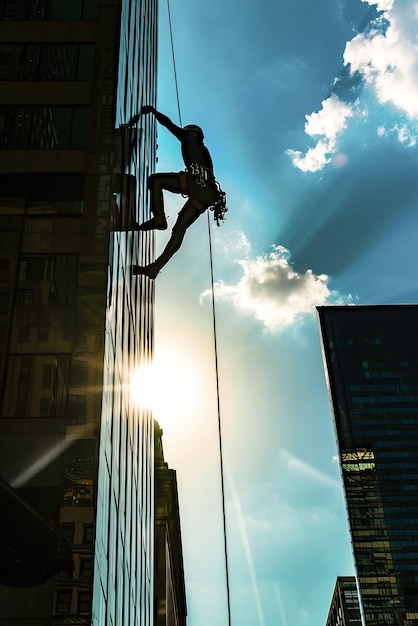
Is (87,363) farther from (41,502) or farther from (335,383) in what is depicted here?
(335,383)

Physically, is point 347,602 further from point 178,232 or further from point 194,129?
point 194,129

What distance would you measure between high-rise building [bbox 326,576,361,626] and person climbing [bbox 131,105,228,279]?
16790cm

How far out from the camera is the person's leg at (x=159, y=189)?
2300 centimetres

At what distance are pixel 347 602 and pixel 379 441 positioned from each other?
132ft

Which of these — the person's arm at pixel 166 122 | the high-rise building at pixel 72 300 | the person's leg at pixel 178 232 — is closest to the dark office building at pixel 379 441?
the high-rise building at pixel 72 300

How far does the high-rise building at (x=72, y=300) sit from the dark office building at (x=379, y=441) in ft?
465

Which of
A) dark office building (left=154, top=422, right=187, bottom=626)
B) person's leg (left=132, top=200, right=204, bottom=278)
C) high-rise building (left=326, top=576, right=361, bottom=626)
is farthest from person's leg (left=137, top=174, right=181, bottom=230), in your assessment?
high-rise building (left=326, top=576, right=361, bottom=626)

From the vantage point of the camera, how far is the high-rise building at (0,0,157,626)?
17.0 m

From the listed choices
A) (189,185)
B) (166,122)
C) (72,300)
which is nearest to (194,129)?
(166,122)

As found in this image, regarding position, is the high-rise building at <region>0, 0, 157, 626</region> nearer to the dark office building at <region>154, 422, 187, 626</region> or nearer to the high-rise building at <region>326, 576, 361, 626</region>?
the dark office building at <region>154, 422, 187, 626</region>

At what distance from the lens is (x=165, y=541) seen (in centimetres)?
5922

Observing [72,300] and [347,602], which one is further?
[347,602]

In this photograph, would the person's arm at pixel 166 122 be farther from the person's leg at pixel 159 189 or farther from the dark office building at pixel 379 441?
the dark office building at pixel 379 441

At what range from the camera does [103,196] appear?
74.1ft
